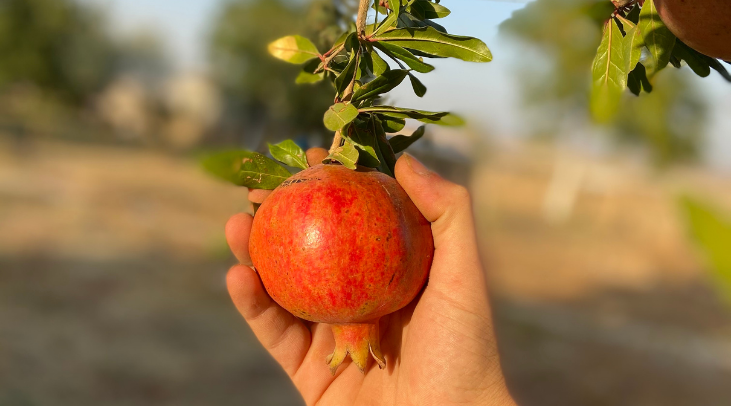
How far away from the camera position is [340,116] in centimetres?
76

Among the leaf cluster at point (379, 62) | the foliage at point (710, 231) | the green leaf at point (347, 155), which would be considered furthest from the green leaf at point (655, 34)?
the foliage at point (710, 231)

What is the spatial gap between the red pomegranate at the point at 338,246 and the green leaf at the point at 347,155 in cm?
2

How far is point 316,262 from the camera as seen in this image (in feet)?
2.47

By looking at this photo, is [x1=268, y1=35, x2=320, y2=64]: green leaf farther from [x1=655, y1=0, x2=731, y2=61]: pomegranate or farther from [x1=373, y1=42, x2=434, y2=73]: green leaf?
[x1=655, y1=0, x2=731, y2=61]: pomegranate

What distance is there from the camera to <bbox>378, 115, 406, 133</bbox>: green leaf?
2.91ft

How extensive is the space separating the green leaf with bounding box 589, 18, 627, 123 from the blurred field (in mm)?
2407

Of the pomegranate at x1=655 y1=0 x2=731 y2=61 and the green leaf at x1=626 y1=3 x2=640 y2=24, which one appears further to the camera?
the green leaf at x1=626 y1=3 x2=640 y2=24

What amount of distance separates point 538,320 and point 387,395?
8.95 metres

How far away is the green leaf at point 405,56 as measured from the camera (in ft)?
2.64

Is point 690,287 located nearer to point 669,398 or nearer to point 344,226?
point 669,398

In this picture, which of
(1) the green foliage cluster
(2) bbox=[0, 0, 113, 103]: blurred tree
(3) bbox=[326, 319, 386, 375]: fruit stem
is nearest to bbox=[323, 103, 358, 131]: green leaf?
(1) the green foliage cluster

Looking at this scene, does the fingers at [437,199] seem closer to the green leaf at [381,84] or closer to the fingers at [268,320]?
the green leaf at [381,84]

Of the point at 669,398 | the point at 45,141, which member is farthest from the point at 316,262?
the point at 45,141

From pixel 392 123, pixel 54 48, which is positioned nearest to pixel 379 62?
pixel 392 123
